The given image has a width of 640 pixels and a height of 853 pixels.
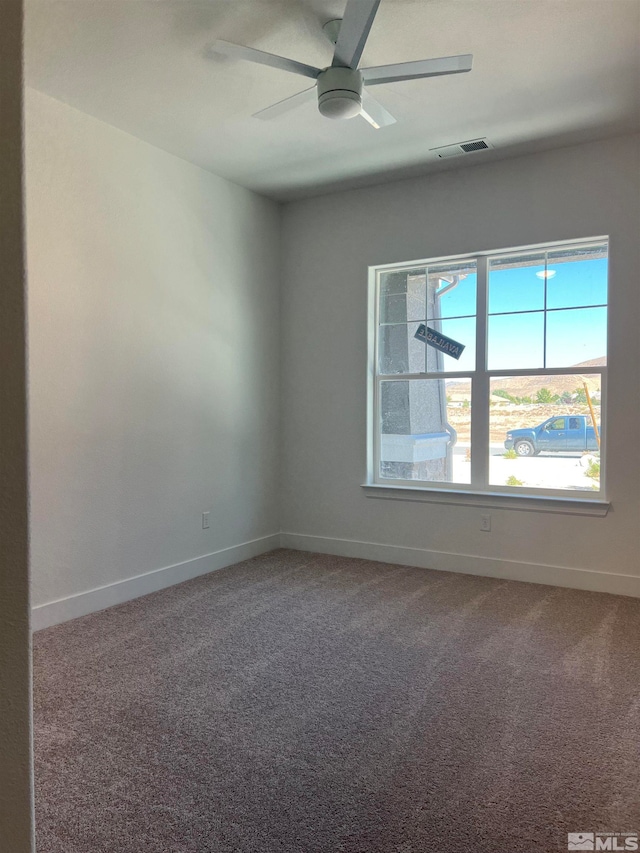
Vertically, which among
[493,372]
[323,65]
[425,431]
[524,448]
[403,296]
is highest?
[323,65]

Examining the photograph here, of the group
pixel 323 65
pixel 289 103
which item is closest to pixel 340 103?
pixel 289 103

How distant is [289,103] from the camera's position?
2799 millimetres

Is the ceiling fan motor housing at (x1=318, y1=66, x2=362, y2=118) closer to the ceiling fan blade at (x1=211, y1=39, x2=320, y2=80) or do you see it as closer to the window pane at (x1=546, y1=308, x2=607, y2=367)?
the ceiling fan blade at (x1=211, y1=39, x2=320, y2=80)

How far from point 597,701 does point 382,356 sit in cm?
298

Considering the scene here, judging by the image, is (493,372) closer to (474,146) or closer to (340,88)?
(474,146)

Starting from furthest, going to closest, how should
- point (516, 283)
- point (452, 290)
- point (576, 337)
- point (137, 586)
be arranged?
point (452, 290) → point (516, 283) → point (576, 337) → point (137, 586)

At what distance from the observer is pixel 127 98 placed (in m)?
3.19

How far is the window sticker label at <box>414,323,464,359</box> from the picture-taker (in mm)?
4398

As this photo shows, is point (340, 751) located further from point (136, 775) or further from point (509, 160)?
point (509, 160)

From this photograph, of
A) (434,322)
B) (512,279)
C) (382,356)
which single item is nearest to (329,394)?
(382,356)

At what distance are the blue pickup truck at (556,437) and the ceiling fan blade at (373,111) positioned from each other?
226 centimetres

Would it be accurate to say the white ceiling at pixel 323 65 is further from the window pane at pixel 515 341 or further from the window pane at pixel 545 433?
the window pane at pixel 545 433

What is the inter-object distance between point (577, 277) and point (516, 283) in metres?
0.40

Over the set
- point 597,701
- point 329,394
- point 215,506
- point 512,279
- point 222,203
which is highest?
point 222,203
